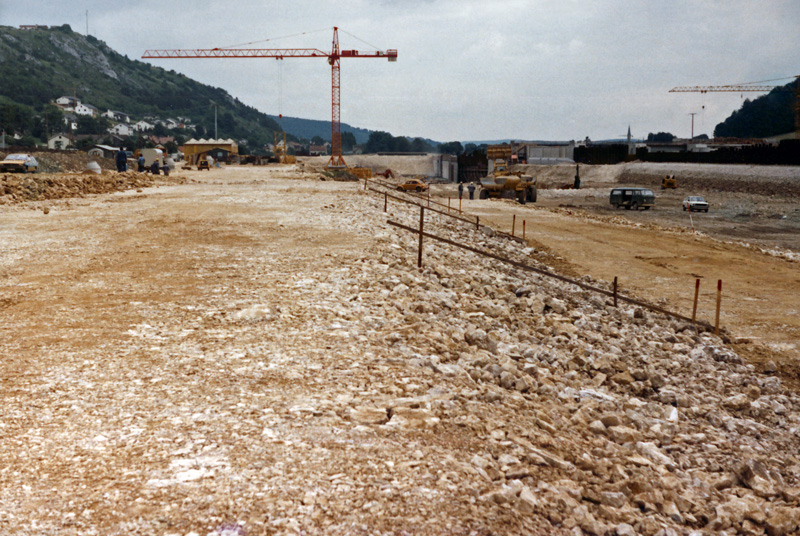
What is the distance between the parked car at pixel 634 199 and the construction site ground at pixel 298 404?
35336mm

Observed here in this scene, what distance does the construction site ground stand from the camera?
4.46 m

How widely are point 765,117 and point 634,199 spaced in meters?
123

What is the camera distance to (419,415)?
6.07 metres

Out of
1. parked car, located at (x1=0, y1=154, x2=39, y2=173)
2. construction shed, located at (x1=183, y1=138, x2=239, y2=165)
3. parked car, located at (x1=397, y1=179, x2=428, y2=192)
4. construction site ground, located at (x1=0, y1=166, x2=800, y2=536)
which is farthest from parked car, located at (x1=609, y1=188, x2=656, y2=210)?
construction shed, located at (x1=183, y1=138, x2=239, y2=165)

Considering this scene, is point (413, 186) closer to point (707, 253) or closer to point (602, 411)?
point (707, 253)

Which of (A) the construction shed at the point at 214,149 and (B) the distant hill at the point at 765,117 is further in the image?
(B) the distant hill at the point at 765,117

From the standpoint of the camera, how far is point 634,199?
4906 centimetres

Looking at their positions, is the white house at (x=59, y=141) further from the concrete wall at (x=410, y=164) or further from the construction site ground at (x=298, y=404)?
the construction site ground at (x=298, y=404)

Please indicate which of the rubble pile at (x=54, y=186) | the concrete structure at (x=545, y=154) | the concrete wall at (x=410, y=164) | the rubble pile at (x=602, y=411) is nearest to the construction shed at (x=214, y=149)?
the concrete wall at (x=410, y=164)

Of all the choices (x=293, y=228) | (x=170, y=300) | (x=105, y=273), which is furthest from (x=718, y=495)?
(x=293, y=228)

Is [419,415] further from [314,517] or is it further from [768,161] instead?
[768,161]

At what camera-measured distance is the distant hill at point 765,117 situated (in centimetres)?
14050

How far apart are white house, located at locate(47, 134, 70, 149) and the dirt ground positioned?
4916 inches

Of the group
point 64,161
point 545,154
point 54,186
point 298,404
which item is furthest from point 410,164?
point 298,404
